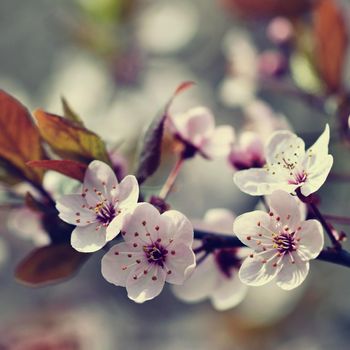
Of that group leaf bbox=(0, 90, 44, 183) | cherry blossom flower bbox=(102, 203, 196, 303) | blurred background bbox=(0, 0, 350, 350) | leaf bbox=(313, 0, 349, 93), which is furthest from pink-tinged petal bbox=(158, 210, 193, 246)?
blurred background bbox=(0, 0, 350, 350)

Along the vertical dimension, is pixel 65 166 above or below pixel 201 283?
above

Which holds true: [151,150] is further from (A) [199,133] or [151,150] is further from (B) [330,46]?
(B) [330,46]

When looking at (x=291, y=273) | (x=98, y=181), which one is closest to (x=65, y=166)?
(x=98, y=181)

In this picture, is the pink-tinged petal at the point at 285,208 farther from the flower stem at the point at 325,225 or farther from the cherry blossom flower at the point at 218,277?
the cherry blossom flower at the point at 218,277

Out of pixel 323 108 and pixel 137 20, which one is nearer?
pixel 323 108

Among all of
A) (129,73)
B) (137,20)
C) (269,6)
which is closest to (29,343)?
(129,73)

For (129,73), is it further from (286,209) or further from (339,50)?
(286,209)
